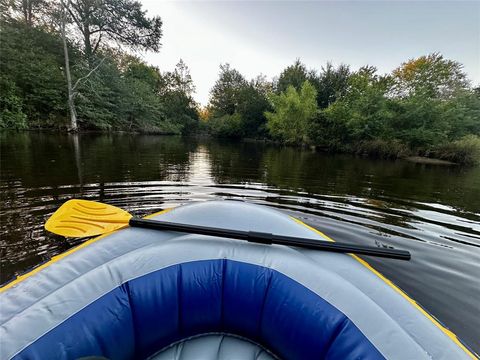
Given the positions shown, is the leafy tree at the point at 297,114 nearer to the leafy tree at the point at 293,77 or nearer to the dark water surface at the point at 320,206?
the leafy tree at the point at 293,77

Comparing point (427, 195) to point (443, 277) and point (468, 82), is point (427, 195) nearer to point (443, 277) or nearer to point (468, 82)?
point (443, 277)

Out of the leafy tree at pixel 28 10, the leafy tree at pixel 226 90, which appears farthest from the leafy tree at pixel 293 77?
the leafy tree at pixel 28 10

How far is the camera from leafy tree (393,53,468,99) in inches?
725

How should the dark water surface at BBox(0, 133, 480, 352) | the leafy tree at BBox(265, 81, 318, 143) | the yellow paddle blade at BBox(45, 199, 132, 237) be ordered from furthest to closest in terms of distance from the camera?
1. the leafy tree at BBox(265, 81, 318, 143)
2. the dark water surface at BBox(0, 133, 480, 352)
3. the yellow paddle blade at BBox(45, 199, 132, 237)

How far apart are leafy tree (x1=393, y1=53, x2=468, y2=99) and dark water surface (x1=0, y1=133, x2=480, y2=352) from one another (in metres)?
14.7

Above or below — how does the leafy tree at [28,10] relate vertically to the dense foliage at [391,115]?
above

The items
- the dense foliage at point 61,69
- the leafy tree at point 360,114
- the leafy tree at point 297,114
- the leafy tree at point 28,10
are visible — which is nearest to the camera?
the dense foliage at point 61,69

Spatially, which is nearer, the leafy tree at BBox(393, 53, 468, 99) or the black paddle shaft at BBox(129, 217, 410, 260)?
the black paddle shaft at BBox(129, 217, 410, 260)

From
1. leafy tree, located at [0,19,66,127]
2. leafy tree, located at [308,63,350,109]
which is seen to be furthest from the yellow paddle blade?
leafy tree, located at [308,63,350,109]

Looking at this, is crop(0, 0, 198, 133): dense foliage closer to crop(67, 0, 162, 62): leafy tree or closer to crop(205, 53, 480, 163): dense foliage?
crop(67, 0, 162, 62): leafy tree

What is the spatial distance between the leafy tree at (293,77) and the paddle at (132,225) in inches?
1305

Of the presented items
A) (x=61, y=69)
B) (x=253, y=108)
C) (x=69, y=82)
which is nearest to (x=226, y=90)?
(x=253, y=108)

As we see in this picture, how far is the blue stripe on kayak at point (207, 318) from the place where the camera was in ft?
3.49

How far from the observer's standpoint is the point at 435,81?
62.8 ft
